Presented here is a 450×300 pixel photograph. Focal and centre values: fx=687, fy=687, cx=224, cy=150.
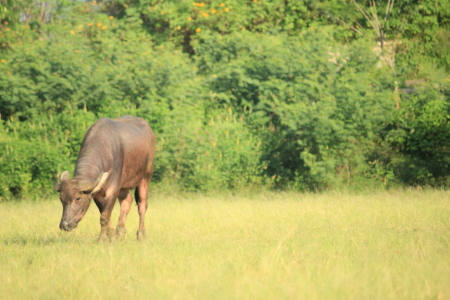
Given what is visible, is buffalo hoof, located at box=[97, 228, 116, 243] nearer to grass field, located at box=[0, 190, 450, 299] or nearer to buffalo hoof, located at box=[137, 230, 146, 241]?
grass field, located at box=[0, 190, 450, 299]

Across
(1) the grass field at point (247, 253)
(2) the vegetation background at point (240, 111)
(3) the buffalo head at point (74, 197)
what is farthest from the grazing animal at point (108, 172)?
(2) the vegetation background at point (240, 111)

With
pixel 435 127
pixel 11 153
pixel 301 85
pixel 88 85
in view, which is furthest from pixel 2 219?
pixel 435 127

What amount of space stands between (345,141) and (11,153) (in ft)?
22.7

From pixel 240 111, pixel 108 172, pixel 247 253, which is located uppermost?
pixel 108 172

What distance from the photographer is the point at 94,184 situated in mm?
8070

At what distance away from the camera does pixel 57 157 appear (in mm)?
13969

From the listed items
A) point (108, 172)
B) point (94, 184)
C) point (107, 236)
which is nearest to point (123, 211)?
point (107, 236)

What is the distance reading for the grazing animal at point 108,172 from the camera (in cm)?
801

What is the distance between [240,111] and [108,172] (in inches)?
320

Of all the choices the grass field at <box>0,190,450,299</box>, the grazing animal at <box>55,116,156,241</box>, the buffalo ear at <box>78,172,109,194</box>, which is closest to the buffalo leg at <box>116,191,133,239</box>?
the grazing animal at <box>55,116,156,241</box>

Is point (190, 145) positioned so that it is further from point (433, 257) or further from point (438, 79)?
point (433, 257)

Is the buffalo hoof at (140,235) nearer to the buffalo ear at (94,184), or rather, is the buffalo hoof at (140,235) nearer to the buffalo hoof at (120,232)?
the buffalo hoof at (120,232)

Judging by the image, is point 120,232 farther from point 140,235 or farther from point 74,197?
point 74,197

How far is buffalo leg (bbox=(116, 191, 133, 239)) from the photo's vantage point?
9391 millimetres
